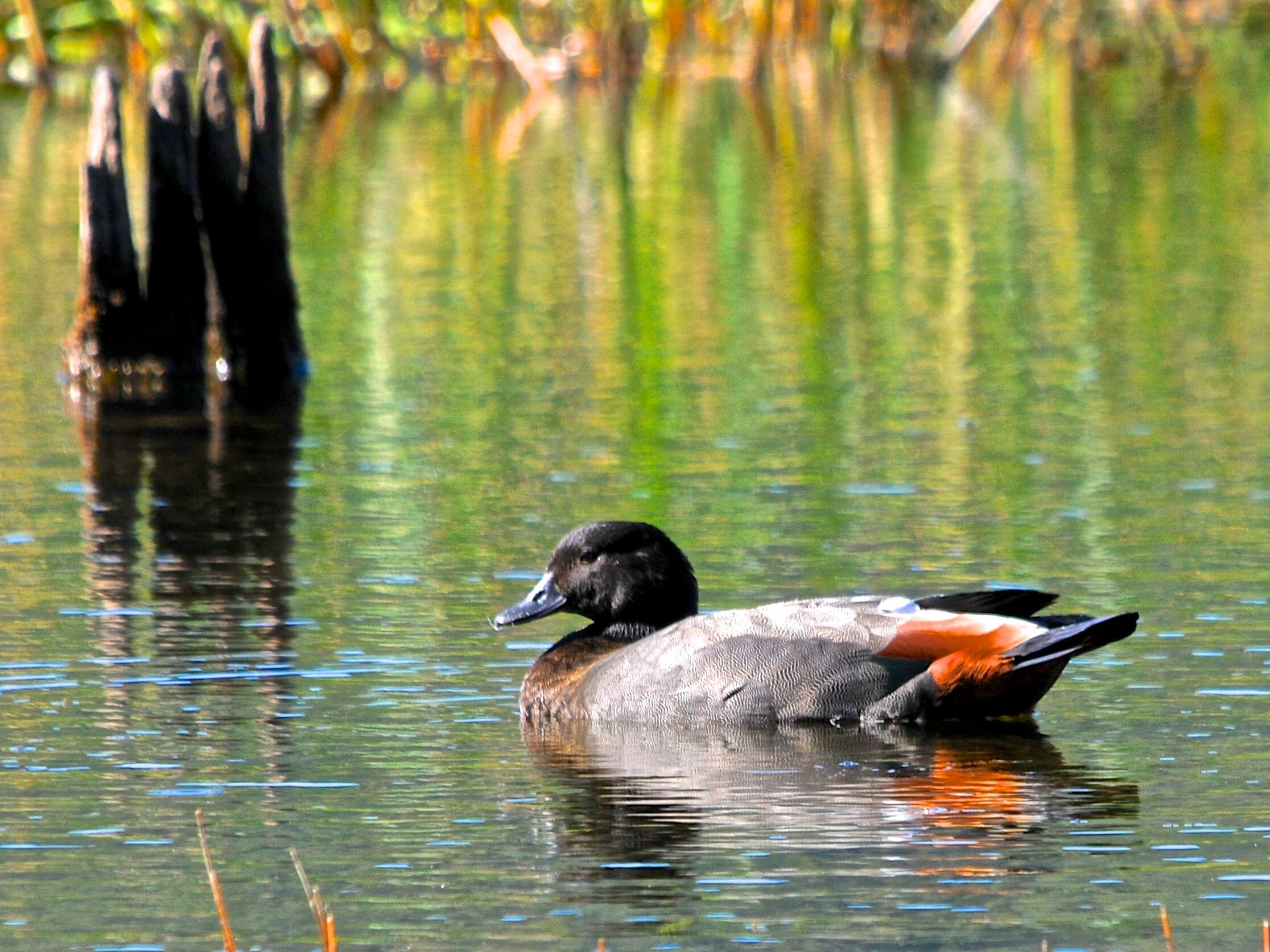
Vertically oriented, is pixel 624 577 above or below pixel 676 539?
above

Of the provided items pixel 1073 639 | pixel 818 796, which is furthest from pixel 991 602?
pixel 818 796

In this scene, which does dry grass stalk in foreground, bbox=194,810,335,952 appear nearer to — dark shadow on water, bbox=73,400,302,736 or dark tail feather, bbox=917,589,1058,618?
dark shadow on water, bbox=73,400,302,736

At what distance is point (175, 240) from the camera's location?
1694 centimetres

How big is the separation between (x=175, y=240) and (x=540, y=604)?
835 cm

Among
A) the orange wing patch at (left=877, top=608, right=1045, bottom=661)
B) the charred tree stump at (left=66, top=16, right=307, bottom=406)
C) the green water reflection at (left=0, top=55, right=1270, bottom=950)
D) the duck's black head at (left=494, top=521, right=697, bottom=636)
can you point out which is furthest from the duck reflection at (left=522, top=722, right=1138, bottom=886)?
the charred tree stump at (left=66, top=16, right=307, bottom=406)

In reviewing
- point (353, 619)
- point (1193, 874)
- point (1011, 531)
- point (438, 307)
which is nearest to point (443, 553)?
point (353, 619)

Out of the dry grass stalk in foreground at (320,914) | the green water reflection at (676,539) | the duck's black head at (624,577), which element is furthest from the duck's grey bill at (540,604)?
the dry grass stalk in foreground at (320,914)

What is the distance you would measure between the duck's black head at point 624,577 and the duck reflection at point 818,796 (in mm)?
638

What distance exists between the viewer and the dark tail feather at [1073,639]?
7.96 meters

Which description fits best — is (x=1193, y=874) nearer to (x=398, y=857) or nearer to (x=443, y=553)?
(x=398, y=857)

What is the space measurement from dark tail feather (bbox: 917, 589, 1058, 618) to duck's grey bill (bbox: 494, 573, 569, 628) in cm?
137

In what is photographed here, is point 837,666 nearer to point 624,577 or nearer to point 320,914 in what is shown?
point 624,577

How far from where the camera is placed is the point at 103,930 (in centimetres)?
641

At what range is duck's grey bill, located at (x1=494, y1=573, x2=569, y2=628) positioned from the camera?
9.20m
